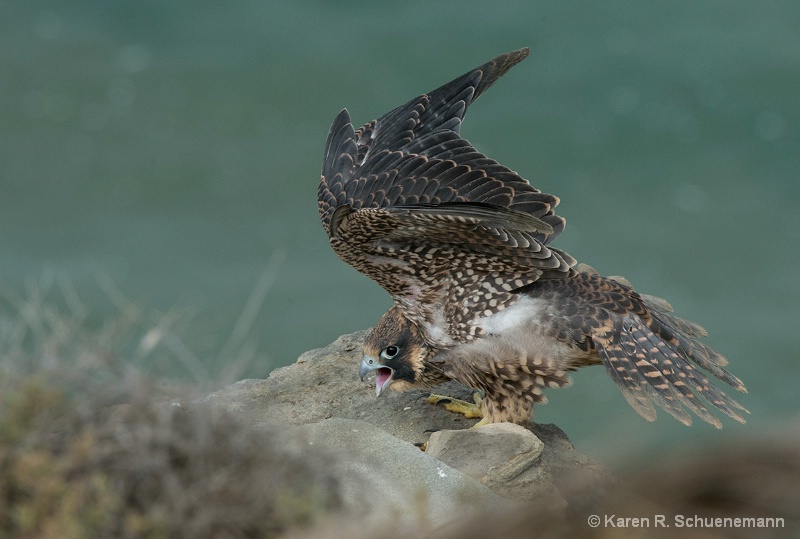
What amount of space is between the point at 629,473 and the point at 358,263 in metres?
4.28

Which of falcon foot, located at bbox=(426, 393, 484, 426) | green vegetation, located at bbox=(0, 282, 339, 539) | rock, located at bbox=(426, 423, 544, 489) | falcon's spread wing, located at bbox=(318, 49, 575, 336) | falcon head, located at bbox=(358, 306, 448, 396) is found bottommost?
green vegetation, located at bbox=(0, 282, 339, 539)

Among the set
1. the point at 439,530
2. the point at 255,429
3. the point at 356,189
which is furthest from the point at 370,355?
the point at 439,530

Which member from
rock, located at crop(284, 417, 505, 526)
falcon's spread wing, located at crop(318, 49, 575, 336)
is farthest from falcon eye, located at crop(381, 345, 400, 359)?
rock, located at crop(284, 417, 505, 526)

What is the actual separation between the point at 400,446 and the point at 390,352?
1.41 metres

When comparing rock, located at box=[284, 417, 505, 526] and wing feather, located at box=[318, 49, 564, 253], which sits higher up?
wing feather, located at box=[318, 49, 564, 253]

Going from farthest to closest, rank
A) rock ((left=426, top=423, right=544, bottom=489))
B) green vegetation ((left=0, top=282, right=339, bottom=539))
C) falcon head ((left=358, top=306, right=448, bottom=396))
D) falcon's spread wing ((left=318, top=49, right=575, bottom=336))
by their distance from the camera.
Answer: falcon head ((left=358, top=306, right=448, bottom=396)), falcon's spread wing ((left=318, top=49, right=575, bottom=336)), rock ((left=426, top=423, right=544, bottom=489)), green vegetation ((left=0, top=282, right=339, bottom=539))

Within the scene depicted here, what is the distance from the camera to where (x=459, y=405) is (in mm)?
6418

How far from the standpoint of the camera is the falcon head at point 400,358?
616 centimetres

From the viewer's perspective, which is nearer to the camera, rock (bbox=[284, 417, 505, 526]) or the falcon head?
rock (bbox=[284, 417, 505, 526])

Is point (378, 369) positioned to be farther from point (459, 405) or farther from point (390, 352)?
point (459, 405)

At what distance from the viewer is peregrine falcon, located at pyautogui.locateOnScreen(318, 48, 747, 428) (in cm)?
565

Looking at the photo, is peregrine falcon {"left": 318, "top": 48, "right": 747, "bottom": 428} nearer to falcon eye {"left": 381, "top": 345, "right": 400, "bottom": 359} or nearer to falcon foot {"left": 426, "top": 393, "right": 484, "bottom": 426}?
falcon eye {"left": 381, "top": 345, "right": 400, "bottom": 359}

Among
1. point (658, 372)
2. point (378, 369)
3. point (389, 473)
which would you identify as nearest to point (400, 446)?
point (389, 473)

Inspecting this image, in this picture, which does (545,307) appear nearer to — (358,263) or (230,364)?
(358,263)
